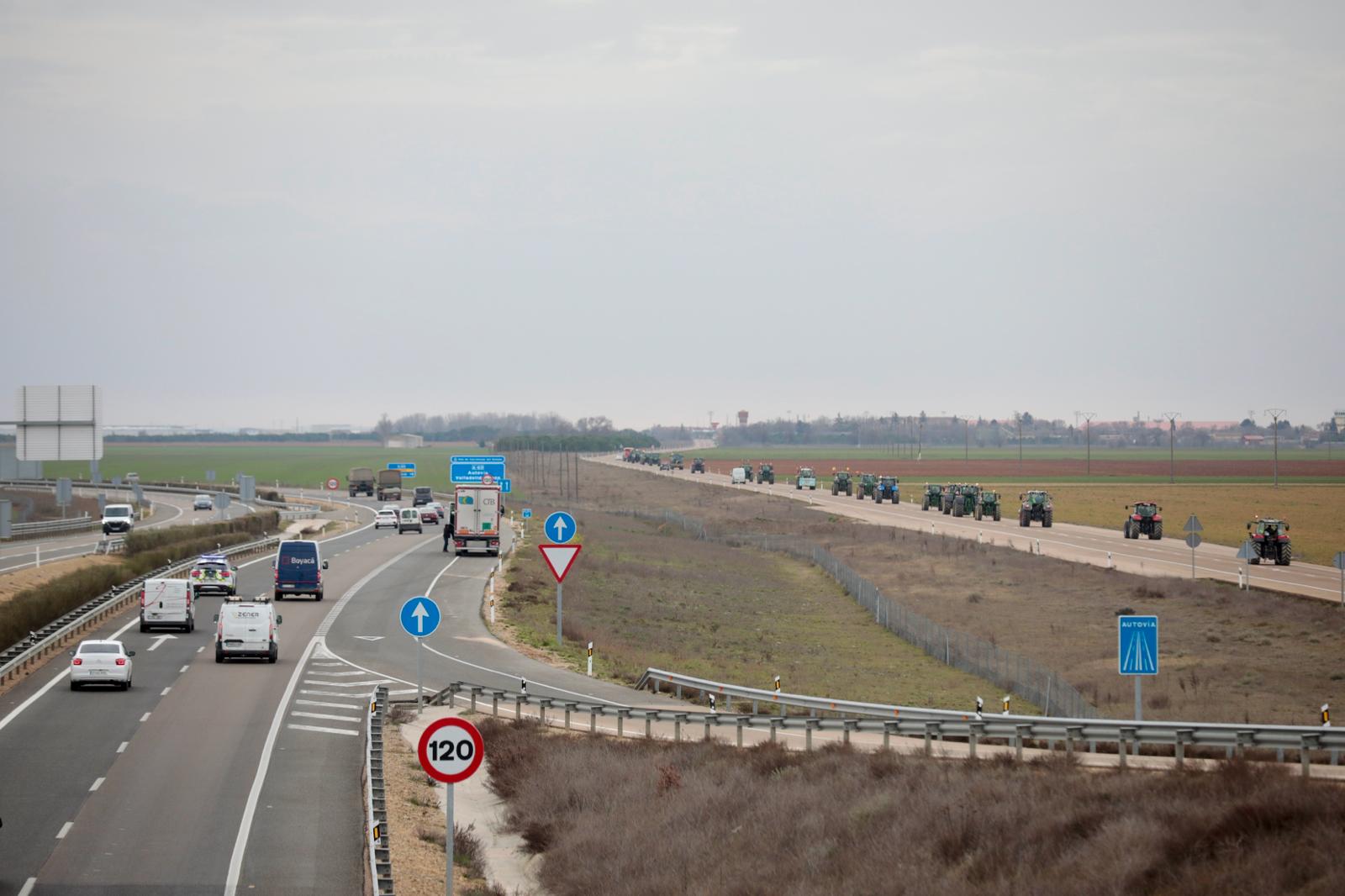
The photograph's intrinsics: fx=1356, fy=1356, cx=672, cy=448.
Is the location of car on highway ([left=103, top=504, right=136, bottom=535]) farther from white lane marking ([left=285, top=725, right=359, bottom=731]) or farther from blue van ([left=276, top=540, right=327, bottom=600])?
white lane marking ([left=285, top=725, right=359, bottom=731])

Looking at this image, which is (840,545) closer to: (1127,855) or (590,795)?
(590,795)

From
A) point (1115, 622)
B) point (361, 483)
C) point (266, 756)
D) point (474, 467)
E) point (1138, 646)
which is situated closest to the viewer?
point (1138, 646)

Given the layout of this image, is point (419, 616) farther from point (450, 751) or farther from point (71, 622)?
point (71, 622)

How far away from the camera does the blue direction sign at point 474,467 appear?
78688 millimetres

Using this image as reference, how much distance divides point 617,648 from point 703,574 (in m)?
24.6

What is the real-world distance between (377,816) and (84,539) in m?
75.3

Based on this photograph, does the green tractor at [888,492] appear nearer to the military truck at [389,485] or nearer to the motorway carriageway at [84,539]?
the military truck at [389,485]

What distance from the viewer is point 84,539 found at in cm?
8706

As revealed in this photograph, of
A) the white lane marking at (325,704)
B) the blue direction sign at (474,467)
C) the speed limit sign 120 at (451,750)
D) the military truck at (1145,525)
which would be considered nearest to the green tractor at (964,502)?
the military truck at (1145,525)

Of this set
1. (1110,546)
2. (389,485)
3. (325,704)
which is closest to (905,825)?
(325,704)

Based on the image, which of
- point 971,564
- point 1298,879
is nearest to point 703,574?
point 971,564

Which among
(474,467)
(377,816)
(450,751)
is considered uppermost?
(474,467)

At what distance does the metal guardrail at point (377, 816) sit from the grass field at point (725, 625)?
12636 mm

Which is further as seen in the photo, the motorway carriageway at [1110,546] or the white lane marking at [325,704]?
the motorway carriageway at [1110,546]
